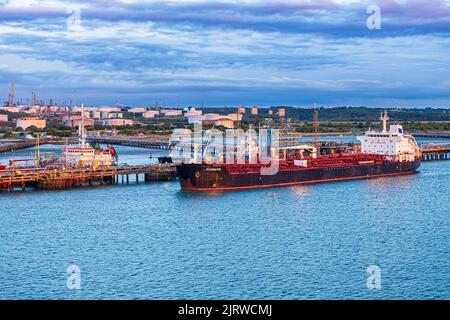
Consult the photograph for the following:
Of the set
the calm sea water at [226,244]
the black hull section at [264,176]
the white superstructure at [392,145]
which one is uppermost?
the white superstructure at [392,145]

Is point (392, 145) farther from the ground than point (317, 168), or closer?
farther from the ground

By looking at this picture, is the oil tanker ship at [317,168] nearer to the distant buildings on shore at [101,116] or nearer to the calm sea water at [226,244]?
the calm sea water at [226,244]

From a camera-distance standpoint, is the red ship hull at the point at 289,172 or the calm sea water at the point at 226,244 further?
the red ship hull at the point at 289,172

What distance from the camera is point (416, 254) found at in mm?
19422

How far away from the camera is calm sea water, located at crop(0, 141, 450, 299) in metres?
16.1

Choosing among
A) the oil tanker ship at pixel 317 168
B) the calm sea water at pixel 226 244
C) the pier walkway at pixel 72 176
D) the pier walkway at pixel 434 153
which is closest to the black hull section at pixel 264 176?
the oil tanker ship at pixel 317 168

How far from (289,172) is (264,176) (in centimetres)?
178

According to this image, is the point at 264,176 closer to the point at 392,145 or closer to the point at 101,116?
the point at 392,145

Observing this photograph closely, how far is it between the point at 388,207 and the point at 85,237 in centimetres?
1360

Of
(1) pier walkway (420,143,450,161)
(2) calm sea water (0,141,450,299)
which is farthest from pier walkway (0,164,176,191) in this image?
(1) pier walkway (420,143,450,161)

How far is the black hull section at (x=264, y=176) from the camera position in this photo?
114 feet

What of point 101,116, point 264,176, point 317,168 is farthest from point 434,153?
point 101,116

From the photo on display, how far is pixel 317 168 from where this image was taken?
129ft

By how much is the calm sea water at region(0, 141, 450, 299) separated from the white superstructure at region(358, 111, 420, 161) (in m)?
11.6
